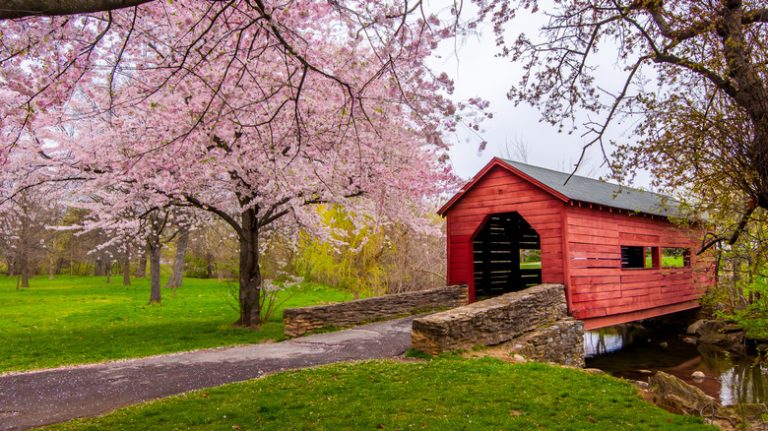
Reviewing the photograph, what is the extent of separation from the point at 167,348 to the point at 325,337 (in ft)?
10.6

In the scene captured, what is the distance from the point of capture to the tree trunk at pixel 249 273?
38.1 feet

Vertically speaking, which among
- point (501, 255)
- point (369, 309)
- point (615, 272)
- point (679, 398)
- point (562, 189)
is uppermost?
point (562, 189)

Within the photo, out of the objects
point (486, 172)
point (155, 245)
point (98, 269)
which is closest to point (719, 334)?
point (486, 172)

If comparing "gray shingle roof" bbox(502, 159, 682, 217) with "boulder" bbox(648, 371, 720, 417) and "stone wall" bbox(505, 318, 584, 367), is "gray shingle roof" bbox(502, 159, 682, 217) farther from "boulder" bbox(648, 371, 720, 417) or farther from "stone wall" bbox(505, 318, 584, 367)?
"boulder" bbox(648, 371, 720, 417)

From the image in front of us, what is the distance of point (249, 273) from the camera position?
11.6 m

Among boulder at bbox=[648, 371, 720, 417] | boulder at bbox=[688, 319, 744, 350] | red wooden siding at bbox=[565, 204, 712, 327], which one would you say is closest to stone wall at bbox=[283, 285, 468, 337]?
red wooden siding at bbox=[565, 204, 712, 327]

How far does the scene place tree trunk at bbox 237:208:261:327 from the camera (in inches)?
457

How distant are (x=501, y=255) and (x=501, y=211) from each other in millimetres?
4648

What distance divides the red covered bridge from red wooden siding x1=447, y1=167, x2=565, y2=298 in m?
0.03

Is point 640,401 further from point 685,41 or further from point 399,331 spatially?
point 399,331

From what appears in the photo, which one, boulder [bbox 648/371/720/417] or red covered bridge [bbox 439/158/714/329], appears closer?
boulder [bbox 648/371/720/417]

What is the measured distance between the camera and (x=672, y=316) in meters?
19.0

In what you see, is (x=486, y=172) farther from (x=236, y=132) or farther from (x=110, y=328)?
(x=110, y=328)

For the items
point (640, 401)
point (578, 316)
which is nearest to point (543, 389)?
point (640, 401)
